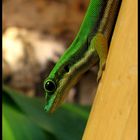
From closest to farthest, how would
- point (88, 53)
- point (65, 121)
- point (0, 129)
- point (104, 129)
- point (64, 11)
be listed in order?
point (104, 129) < point (88, 53) < point (0, 129) < point (65, 121) < point (64, 11)

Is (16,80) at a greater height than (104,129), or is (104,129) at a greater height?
(16,80)

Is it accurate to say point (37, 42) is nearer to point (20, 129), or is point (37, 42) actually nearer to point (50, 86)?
point (20, 129)

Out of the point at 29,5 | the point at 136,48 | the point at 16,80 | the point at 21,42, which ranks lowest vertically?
the point at 136,48

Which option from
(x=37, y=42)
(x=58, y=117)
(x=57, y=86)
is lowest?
(x=58, y=117)

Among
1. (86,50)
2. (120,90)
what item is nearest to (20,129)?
(86,50)

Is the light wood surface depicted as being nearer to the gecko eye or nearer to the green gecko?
the green gecko

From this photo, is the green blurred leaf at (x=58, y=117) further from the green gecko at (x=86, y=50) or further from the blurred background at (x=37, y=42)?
the blurred background at (x=37, y=42)

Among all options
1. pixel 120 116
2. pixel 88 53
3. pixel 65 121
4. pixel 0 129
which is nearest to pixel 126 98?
pixel 120 116

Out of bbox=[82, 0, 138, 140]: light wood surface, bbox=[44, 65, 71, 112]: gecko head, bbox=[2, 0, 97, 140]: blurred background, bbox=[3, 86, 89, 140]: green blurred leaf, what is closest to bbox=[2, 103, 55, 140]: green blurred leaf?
bbox=[3, 86, 89, 140]: green blurred leaf

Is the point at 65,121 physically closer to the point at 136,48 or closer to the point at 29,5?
the point at 136,48
